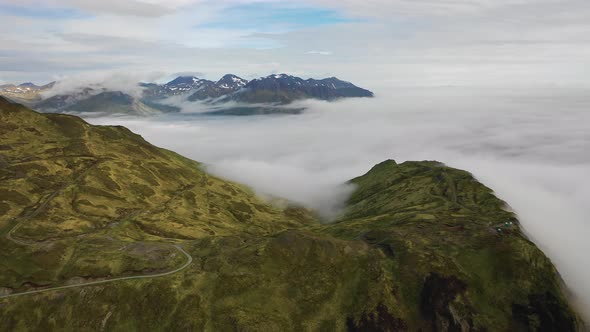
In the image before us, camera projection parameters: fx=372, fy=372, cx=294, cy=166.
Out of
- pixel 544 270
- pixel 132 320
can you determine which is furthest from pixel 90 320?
pixel 544 270

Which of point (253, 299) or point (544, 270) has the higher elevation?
point (544, 270)

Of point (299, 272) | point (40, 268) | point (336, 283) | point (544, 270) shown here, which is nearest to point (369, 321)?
point (336, 283)

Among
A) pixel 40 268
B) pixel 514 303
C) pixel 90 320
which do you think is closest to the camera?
pixel 90 320

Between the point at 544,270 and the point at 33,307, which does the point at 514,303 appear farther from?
the point at 33,307

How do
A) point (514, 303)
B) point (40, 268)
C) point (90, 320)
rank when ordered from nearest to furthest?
point (90, 320), point (514, 303), point (40, 268)

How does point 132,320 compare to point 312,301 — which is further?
point 312,301

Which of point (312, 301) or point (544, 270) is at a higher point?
point (544, 270)

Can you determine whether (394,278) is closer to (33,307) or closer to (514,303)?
(514,303)

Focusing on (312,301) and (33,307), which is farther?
(312,301)
